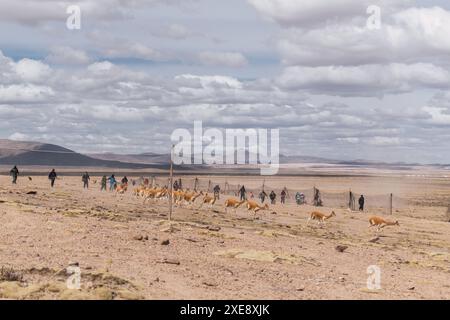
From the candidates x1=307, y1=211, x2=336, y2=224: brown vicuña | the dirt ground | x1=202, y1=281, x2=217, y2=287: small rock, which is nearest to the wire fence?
x1=307, y1=211, x2=336, y2=224: brown vicuña

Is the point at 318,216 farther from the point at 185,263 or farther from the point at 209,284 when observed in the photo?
the point at 209,284

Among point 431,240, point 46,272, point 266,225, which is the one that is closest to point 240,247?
point 46,272

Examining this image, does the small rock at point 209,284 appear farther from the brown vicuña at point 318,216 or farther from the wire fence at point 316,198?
the wire fence at point 316,198

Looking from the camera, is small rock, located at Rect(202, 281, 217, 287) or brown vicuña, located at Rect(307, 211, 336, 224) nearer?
small rock, located at Rect(202, 281, 217, 287)

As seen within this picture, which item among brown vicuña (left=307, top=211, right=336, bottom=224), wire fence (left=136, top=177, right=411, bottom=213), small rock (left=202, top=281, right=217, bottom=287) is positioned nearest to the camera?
small rock (left=202, top=281, right=217, bottom=287)

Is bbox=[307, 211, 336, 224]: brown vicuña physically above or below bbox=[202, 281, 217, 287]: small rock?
above

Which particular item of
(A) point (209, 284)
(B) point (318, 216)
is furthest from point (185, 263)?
(B) point (318, 216)

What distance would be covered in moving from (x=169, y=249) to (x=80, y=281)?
583 centimetres

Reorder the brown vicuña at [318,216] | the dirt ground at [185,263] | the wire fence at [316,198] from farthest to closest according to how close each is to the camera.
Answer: the wire fence at [316,198]
the brown vicuña at [318,216]
the dirt ground at [185,263]

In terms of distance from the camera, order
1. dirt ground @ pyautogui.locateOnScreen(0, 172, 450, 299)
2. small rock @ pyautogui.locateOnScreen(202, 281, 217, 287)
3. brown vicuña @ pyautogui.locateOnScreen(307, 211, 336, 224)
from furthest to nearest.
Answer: brown vicuña @ pyautogui.locateOnScreen(307, 211, 336, 224) < small rock @ pyautogui.locateOnScreen(202, 281, 217, 287) < dirt ground @ pyautogui.locateOnScreen(0, 172, 450, 299)

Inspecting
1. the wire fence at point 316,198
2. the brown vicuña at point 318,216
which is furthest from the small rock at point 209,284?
the wire fence at point 316,198

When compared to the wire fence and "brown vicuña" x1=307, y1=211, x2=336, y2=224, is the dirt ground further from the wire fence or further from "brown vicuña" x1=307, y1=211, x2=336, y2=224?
the wire fence

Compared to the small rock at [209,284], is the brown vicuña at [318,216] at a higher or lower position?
higher
